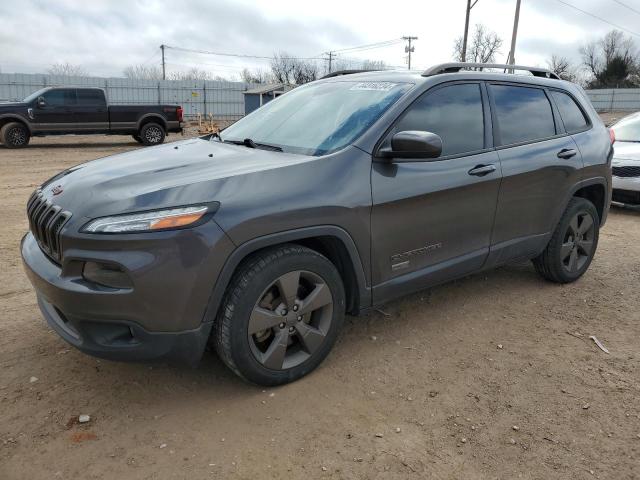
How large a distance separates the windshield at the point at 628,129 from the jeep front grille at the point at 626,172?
1.12 m

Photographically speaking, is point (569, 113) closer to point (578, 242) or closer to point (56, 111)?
point (578, 242)

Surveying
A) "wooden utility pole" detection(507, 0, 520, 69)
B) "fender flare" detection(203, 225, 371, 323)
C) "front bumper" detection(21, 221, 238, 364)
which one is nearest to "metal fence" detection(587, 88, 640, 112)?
"wooden utility pole" detection(507, 0, 520, 69)

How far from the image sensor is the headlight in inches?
97.7

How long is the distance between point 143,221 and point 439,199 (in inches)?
73.1

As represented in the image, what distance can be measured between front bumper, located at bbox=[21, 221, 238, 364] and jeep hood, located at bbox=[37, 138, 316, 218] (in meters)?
0.18

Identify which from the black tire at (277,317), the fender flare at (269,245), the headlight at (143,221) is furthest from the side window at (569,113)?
the headlight at (143,221)

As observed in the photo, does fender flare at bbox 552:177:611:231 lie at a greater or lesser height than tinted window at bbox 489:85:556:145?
lesser

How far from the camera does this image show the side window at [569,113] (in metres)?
4.54

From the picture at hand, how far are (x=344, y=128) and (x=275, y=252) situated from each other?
97 cm

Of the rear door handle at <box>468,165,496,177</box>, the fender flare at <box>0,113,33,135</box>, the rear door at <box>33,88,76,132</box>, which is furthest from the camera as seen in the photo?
the rear door at <box>33,88,76,132</box>

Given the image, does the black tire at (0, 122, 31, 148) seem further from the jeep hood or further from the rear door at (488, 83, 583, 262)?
the rear door at (488, 83, 583, 262)

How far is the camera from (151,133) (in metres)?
17.7

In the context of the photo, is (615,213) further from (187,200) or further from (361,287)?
(187,200)

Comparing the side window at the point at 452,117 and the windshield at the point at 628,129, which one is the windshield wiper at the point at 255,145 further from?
the windshield at the point at 628,129
